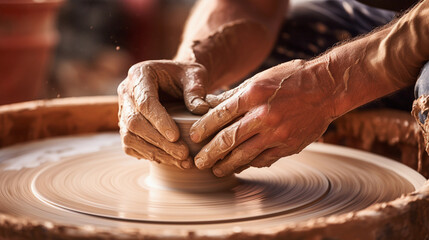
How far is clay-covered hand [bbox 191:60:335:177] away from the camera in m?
1.31

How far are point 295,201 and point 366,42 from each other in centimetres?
47

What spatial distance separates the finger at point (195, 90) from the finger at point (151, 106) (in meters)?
0.09

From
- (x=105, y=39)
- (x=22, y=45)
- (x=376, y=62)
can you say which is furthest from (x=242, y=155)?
(x=105, y=39)

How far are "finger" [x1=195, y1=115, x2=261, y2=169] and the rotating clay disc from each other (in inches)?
3.9

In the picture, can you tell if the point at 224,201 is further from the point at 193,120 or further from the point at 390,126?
the point at 390,126

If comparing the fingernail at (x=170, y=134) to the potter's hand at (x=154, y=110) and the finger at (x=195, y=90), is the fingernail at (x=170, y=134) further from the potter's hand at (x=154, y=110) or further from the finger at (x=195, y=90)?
the finger at (x=195, y=90)

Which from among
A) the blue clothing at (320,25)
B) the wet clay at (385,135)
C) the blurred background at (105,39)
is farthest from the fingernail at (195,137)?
the blurred background at (105,39)

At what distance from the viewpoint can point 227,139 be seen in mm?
1302

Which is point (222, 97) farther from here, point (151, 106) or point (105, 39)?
point (105, 39)

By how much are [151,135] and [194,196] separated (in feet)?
0.59

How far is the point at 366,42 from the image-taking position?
1.48 m

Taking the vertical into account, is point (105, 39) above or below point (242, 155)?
below

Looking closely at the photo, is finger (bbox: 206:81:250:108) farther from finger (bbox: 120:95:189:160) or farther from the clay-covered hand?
finger (bbox: 120:95:189:160)

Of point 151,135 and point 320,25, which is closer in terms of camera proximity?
point 151,135
